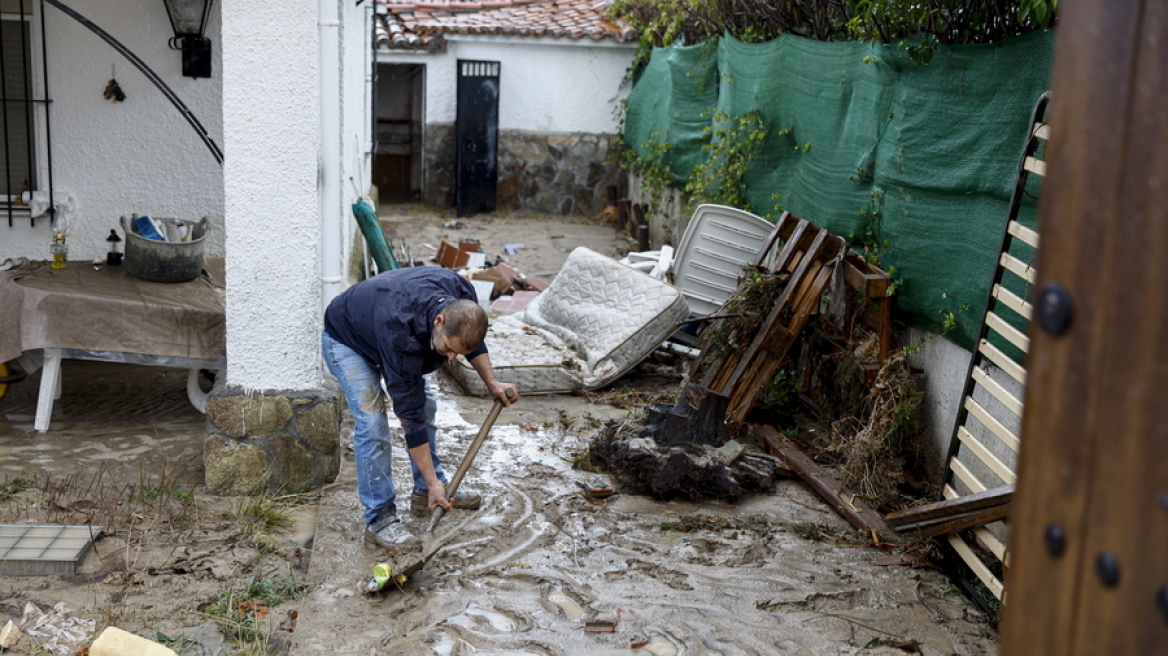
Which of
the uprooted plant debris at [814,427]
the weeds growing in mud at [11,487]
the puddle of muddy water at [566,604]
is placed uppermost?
the uprooted plant debris at [814,427]

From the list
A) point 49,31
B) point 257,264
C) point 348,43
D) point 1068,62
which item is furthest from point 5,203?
point 1068,62

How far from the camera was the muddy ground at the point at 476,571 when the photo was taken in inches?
149

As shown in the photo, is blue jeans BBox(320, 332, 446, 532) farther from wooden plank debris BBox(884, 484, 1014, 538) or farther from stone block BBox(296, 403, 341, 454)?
wooden plank debris BBox(884, 484, 1014, 538)

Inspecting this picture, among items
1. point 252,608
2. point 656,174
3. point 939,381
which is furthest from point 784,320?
point 656,174

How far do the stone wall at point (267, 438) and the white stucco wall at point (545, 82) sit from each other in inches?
444

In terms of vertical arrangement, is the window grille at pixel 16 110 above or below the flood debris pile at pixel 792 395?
above

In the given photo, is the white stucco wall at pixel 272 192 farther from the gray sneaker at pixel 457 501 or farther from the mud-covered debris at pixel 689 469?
the mud-covered debris at pixel 689 469

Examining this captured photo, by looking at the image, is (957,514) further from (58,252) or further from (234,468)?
(58,252)

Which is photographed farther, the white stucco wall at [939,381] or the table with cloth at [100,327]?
the table with cloth at [100,327]

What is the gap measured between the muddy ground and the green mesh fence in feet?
4.51

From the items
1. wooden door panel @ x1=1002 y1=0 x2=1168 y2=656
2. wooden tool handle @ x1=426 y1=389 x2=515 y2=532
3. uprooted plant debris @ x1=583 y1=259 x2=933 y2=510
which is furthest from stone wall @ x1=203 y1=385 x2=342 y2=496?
wooden door panel @ x1=1002 y1=0 x2=1168 y2=656

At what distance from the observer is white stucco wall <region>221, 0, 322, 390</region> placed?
4660 mm

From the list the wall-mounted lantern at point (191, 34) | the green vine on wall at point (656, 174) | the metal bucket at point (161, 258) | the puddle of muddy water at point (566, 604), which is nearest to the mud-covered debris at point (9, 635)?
the puddle of muddy water at point (566, 604)

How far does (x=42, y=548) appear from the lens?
4.30m
